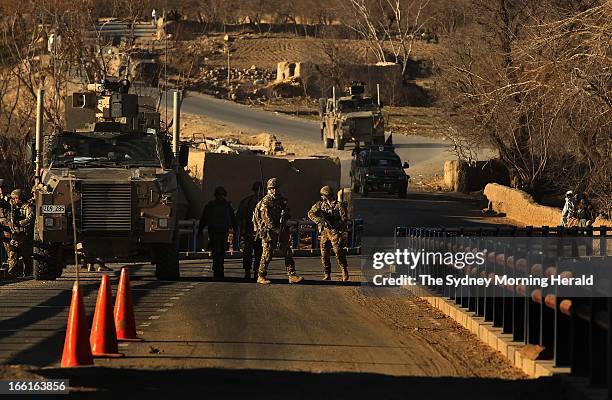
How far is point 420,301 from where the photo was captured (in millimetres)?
21406

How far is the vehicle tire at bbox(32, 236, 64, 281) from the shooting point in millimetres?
23038

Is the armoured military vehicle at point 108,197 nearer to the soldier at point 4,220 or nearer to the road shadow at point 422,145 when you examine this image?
the soldier at point 4,220

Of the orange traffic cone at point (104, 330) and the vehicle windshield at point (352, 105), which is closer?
the orange traffic cone at point (104, 330)

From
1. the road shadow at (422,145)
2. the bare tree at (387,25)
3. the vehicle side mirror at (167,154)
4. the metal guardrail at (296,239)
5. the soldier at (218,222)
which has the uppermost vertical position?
the bare tree at (387,25)

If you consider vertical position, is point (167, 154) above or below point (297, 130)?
below

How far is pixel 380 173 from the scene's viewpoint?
2096 inches

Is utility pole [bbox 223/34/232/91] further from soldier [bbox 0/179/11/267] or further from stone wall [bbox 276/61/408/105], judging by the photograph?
soldier [bbox 0/179/11/267]

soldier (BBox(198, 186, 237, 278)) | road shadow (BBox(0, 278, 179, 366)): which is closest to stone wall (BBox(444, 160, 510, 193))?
soldier (BBox(198, 186, 237, 278))

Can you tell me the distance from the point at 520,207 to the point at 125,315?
3251cm

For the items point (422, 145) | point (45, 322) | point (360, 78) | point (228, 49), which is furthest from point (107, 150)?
point (228, 49)

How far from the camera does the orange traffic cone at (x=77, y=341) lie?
12.3 metres

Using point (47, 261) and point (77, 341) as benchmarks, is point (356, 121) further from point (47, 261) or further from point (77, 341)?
point (77, 341)

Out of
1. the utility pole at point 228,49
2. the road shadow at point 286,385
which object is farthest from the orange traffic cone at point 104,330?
the utility pole at point 228,49

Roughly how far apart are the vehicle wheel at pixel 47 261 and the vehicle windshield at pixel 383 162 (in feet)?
100
